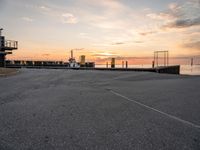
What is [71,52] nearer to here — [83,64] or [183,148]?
[83,64]

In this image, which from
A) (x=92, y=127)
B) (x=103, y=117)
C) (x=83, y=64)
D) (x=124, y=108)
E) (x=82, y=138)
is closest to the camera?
(x=82, y=138)

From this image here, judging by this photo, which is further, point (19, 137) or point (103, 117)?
point (103, 117)

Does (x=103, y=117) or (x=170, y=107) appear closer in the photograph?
(x=103, y=117)

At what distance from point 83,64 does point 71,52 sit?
9771 millimetres

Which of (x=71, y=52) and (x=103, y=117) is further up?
(x=71, y=52)

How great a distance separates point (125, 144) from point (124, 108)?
3128 millimetres

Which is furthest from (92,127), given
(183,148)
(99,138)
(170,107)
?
(170,107)

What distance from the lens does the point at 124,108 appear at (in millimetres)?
7035

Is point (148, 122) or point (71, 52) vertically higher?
point (71, 52)

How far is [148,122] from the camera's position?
5375 millimetres

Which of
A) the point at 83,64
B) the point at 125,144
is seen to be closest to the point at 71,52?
the point at 83,64

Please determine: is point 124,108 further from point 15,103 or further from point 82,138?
point 15,103

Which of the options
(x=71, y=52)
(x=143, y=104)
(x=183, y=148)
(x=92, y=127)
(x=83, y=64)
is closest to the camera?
(x=183, y=148)

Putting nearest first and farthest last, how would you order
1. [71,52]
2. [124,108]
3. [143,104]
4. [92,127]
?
[92,127] < [124,108] < [143,104] < [71,52]
